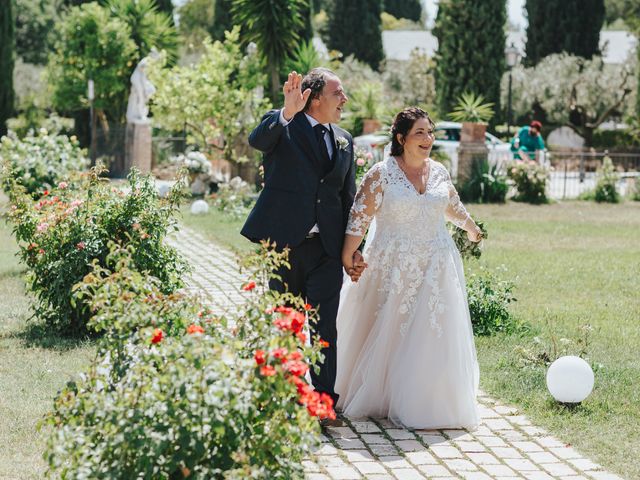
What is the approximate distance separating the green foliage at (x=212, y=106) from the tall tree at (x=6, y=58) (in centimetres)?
1282

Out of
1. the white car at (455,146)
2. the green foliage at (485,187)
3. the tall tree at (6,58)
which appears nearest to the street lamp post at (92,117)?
the tall tree at (6,58)

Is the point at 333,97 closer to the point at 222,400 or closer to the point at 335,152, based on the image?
A: the point at 335,152

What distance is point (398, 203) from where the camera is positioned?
577cm

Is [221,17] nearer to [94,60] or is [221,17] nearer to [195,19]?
[94,60]

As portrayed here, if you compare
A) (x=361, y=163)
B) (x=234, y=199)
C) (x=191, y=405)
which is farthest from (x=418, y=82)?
(x=191, y=405)

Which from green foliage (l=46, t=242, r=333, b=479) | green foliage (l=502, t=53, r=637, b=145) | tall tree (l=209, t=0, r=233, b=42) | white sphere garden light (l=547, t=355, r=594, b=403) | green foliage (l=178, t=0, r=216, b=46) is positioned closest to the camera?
green foliage (l=46, t=242, r=333, b=479)

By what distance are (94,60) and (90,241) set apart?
23.4m

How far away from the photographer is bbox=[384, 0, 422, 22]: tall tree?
77.6 metres

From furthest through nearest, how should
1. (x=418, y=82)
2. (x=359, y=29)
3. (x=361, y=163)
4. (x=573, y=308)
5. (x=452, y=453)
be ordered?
1. (x=359, y=29)
2. (x=418, y=82)
3. (x=361, y=163)
4. (x=573, y=308)
5. (x=452, y=453)

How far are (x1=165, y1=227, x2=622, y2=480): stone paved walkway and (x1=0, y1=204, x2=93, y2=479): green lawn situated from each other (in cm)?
120

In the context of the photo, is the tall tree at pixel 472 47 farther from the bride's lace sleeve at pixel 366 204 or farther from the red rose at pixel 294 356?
the red rose at pixel 294 356

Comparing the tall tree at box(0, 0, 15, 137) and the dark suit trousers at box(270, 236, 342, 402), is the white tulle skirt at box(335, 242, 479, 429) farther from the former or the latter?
the tall tree at box(0, 0, 15, 137)

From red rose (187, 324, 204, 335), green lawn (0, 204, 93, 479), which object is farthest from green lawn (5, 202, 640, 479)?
red rose (187, 324, 204, 335)

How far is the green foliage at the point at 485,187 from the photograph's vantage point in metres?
20.3
